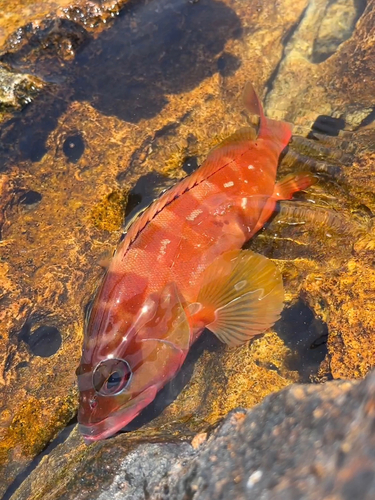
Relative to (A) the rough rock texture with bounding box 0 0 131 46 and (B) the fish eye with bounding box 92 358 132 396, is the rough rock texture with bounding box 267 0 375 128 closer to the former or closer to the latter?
(A) the rough rock texture with bounding box 0 0 131 46

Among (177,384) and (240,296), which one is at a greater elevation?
(240,296)

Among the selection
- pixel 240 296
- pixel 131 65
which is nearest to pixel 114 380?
pixel 240 296

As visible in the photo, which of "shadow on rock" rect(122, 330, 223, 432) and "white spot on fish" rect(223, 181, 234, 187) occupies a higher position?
"white spot on fish" rect(223, 181, 234, 187)

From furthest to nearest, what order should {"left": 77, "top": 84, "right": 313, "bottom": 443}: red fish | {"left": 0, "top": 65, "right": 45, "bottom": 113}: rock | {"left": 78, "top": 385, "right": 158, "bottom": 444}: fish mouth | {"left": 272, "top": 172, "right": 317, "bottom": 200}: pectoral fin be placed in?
{"left": 0, "top": 65, "right": 45, "bottom": 113}: rock, {"left": 272, "top": 172, "right": 317, "bottom": 200}: pectoral fin, {"left": 77, "top": 84, "right": 313, "bottom": 443}: red fish, {"left": 78, "top": 385, "right": 158, "bottom": 444}: fish mouth

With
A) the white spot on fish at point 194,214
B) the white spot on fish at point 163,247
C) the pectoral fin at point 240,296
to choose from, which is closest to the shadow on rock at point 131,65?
the white spot on fish at point 194,214

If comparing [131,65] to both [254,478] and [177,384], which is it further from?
[254,478]

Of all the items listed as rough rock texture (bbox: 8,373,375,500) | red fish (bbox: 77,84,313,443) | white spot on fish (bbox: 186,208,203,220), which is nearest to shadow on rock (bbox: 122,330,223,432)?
red fish (bbox: 77,84,313,443)

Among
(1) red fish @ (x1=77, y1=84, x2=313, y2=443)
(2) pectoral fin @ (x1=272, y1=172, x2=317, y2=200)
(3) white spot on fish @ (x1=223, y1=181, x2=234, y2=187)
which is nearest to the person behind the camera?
(1) red fish @ (x1=77, y1=84, x2=313, y2=443)
